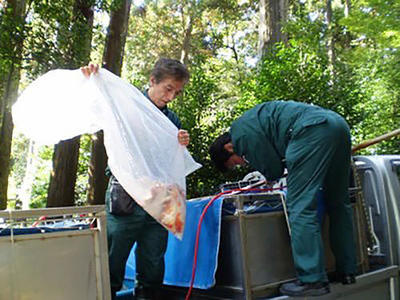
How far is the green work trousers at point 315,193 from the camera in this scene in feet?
8.05

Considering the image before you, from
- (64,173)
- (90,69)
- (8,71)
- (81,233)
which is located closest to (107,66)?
(64,173)

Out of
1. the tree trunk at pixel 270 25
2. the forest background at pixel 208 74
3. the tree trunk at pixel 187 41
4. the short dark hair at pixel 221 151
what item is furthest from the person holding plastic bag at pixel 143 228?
the tree trunk at pixel 187 41

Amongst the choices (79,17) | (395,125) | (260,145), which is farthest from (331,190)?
(395,125)

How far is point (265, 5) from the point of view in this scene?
997cm

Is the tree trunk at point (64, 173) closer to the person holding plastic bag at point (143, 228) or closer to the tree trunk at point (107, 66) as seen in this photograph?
the tree trunk at point (107, 66)

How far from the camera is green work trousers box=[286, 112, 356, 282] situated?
2.45 m

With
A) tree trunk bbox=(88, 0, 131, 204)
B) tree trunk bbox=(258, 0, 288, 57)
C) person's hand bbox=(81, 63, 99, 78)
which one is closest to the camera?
person's hand bbox=(81, 63, 99, 78)

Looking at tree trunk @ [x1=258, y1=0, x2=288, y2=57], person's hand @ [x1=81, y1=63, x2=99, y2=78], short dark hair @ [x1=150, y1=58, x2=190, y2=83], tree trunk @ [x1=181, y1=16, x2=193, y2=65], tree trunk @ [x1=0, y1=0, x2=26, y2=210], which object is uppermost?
tree trunk @ [x1=181, y1=16, x2=193, y2=65]

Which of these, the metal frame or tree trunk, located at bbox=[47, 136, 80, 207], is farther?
tree trunk, located at bbox=[47, 136, 80, 207]

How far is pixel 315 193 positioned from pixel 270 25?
764 cm

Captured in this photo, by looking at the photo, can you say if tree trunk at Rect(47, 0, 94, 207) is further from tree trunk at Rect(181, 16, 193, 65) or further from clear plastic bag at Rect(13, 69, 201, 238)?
tree trunk at Rect(181, 16, 193, 65)

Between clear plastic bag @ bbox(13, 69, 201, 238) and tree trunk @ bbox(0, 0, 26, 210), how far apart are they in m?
4.39

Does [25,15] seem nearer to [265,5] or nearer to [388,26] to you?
[265,5]

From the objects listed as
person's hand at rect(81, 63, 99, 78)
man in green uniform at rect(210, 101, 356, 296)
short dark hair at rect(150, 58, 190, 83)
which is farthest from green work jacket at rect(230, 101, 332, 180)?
person's hand at rect(81, 63, 99, 78)
